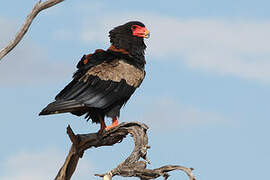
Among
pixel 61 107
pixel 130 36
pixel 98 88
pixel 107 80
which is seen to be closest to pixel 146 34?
pixel 130 36

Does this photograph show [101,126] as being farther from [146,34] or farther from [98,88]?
[146,34]

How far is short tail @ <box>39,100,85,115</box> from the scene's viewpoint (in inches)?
389

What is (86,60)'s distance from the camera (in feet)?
37.4

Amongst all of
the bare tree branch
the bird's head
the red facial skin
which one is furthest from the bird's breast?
the bare tree branch

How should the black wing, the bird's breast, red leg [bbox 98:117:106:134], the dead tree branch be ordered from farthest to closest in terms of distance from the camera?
1. red leg [bbox 98:117:106:134]
2. the bird's breast
3. the black wing
4. the dead tree branch

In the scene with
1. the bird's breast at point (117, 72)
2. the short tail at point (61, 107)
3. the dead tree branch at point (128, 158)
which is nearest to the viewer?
the dead tree branch at point (128, 158)

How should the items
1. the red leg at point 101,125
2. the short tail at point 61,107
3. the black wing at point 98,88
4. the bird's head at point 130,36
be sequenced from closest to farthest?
the short tail at point 61,107 < the black wing at point 98,88 < the red leg at point 101,125 < the bird's head at point 130,36

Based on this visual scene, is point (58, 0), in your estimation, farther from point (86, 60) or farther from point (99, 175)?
point (99, 175)

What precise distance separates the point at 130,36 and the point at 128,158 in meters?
2.80

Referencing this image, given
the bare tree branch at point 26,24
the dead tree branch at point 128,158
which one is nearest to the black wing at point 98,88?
the dead tree branch at point 128,158

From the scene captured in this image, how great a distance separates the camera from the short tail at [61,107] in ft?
32.4

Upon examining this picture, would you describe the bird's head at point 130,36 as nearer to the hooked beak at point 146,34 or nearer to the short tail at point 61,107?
the hooked beak at point 146,34

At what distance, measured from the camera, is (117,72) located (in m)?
11.0

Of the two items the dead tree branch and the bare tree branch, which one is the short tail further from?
the bare tree branch
